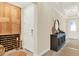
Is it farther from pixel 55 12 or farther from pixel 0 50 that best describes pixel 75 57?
pixel 0 50

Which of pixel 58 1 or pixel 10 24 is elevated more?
pixel 58 1

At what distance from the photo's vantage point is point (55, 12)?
147 centimetres

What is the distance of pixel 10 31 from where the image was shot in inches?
53.4

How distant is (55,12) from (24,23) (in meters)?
0.44

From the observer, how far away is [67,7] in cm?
145

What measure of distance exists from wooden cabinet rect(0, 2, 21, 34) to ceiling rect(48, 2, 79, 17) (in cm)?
46

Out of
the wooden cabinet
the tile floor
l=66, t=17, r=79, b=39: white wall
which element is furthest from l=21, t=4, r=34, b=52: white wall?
l=66, t=17, r=79, b=39: white wall

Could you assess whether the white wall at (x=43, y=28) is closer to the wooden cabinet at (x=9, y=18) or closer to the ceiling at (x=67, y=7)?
the ceiling at (x=67, y=7)

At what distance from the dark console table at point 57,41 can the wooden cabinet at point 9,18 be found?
18.2 inches

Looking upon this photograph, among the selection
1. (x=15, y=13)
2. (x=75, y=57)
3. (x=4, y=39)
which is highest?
(x=15, y=13)

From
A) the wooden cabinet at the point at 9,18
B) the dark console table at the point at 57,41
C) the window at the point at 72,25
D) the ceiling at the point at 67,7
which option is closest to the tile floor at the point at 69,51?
the dark console table at the point at 57,41

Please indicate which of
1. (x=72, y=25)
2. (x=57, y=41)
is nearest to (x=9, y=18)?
(x=57, y=41)

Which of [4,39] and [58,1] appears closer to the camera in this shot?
[4,39]

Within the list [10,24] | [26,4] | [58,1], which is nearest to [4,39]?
[10,24]
